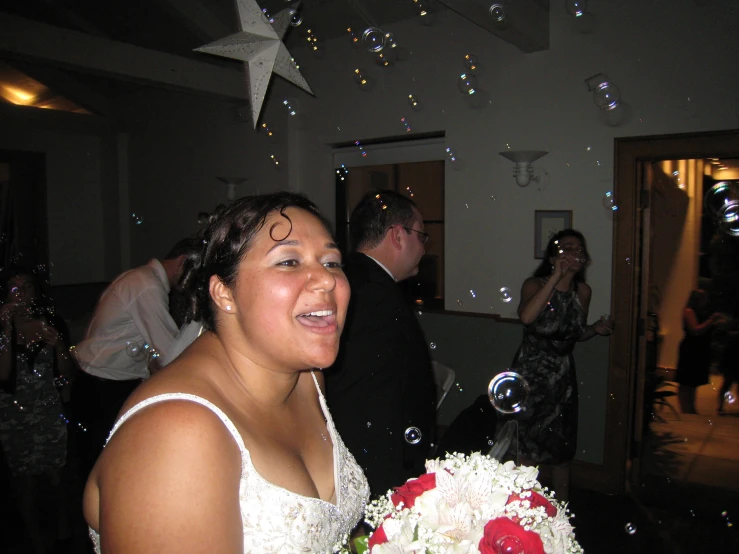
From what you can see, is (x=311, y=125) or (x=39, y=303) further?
(x=311, y=125)

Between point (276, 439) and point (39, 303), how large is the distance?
2.46 metres

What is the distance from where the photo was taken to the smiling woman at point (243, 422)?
0.84 meters

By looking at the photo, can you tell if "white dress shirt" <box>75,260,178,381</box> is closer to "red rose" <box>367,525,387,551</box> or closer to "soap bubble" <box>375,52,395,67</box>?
"red rose" <box>367,525,387,551</box>

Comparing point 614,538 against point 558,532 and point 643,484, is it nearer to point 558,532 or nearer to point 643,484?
point 643,484

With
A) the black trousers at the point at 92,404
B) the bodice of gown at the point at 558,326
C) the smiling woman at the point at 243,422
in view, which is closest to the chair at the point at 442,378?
the bodice of gown at the point at 558,326

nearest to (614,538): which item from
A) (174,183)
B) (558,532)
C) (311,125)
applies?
(558,532)

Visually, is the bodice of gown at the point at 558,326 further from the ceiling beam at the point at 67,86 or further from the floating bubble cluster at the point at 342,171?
the ceiling beam at the point at 67,86

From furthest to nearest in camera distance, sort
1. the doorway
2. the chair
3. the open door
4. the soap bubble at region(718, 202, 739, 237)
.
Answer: the open door
the doorway
the soap bubble at region(718, 202, 739, 237)
the chair

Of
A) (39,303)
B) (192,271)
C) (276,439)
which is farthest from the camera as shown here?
(39,303)

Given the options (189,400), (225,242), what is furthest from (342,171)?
(189,400)

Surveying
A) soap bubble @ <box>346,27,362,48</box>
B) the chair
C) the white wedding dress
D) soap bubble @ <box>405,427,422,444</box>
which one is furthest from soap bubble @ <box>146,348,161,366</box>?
soap bubble @ <box>346,27,362,48</box>

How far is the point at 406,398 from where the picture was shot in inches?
74.6

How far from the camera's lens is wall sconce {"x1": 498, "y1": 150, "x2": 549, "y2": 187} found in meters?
3.96

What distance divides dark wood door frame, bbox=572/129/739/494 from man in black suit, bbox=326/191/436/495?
248cm
